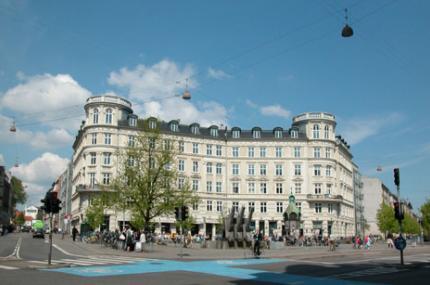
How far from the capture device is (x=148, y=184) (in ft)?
154

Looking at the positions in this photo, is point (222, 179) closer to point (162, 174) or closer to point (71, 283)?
point (162, 174)

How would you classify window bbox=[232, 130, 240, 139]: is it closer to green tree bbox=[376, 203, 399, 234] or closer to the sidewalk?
green tree bbox=[376, 203, 399, 234]

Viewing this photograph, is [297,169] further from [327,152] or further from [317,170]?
[327,152]

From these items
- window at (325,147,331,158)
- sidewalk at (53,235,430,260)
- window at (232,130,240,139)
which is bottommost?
sidewalk at (53,235,430,260)

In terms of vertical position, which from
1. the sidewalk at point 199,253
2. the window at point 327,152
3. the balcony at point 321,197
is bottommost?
the sidewalk at point 199,253

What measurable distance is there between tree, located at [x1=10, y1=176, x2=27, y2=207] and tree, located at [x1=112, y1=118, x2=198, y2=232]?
428ft

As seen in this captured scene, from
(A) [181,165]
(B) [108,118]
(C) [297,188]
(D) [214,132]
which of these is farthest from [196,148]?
(C) [297,188]

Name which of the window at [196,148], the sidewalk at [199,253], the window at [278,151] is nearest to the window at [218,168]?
the window at [196,148]

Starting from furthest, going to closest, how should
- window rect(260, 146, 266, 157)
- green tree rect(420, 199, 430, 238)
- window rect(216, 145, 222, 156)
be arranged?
1. green tree rect(420, 199, 430, 238)
2. window rect(216, 145, 222, 156)
3. window rect(260, 146, 266, 157)

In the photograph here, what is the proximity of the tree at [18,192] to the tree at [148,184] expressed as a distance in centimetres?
13051

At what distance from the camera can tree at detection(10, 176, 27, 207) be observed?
167 m

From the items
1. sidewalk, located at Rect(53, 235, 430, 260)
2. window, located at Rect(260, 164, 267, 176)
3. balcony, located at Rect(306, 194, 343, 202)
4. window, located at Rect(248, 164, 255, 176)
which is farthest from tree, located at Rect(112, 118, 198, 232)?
balcony, located at Rect(306, 194, 343, 202)

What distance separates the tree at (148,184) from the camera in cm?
4647

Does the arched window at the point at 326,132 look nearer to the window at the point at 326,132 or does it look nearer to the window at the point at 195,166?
the window at the point at 326,132
